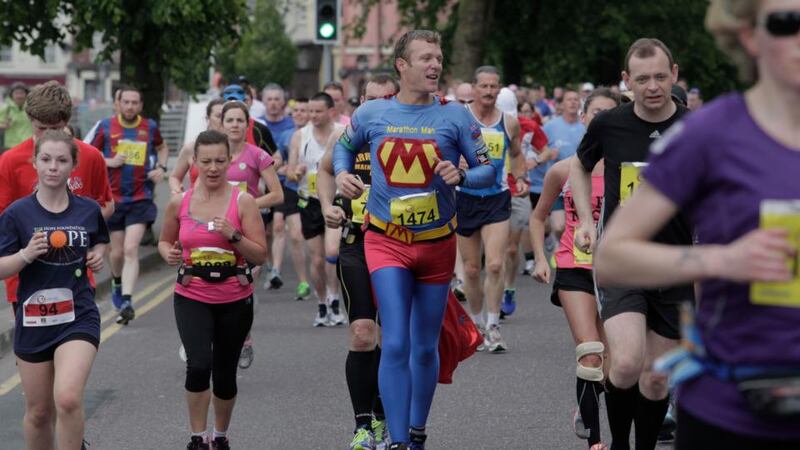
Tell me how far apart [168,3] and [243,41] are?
→ 2.38 metres

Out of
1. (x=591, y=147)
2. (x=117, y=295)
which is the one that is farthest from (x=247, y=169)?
(x=591, y=147)

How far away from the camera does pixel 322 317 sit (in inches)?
523

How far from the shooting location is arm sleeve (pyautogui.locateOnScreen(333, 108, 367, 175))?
7695mm

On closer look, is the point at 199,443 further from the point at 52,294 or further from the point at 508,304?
A: the point at 508,304

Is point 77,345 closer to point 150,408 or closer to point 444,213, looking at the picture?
point 444,213

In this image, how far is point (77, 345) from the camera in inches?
261

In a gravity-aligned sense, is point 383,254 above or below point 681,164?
below

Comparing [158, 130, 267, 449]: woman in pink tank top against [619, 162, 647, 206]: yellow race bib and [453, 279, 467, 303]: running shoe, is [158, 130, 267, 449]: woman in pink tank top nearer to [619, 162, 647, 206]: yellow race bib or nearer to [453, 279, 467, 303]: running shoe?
[619, 162, 647, 206]: yellow race bib

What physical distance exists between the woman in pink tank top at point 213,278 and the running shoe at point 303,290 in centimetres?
736

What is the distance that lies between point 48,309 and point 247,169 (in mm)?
4570

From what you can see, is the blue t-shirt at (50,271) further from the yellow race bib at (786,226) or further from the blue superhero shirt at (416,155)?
the yellow race bib at (786,226)

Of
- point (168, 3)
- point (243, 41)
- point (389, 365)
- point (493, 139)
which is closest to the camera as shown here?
point (389, 365)

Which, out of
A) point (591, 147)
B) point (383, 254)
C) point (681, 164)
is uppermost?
point (681, 164)

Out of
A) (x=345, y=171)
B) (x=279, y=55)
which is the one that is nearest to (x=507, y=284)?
(x=345, y=171)
